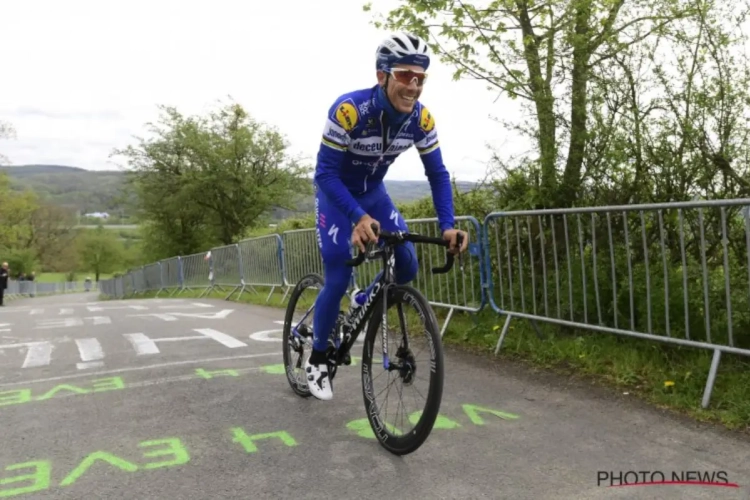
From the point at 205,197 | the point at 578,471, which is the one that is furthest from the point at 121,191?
the point at 578,471

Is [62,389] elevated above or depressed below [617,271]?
below

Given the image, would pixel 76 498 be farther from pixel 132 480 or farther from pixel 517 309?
pixel 517 309

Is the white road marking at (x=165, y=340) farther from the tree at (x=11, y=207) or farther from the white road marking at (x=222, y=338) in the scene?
the tree at (x=11, y=207)

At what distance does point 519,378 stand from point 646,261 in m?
1.35

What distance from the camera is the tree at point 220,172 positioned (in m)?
39.7

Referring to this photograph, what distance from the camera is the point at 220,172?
3959 cm

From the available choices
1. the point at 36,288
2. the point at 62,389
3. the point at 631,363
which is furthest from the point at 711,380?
the point at 36,288

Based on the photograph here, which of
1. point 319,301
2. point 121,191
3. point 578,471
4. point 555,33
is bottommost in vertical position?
point 578,471

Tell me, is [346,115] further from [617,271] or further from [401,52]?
[617,271]

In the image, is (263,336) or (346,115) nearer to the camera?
(346,115)

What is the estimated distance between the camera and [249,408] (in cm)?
398

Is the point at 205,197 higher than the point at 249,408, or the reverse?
the point at 205,197

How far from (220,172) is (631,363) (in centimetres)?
3798

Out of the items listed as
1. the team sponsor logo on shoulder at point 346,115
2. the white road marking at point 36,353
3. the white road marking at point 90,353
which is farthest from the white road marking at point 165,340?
the team sponsor logo on shoulder at point 346,115
